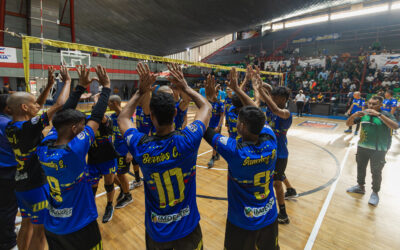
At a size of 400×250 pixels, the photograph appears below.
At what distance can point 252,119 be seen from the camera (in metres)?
1.87

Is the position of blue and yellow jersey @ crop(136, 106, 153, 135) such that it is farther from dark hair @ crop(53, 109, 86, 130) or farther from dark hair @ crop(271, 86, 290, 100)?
dark hair @ crop(271, 86, 290, 100)

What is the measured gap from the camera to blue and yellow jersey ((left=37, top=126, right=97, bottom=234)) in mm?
1831

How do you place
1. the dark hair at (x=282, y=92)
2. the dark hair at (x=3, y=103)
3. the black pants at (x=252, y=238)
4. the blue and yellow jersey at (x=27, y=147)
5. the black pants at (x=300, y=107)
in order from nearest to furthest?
the black pants at (x=252, y=238), the blue and yellow jersey at (x=27, y=147), the dark hair at (x=3, y=103), the dark hair at (x=282, y=92), the black pants at (x=300, y=107)

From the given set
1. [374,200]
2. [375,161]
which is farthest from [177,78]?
[374,200]

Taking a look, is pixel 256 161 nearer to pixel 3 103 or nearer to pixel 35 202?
pixel 35 202

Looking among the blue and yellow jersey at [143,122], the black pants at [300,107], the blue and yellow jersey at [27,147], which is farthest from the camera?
the black pants at [300,107]

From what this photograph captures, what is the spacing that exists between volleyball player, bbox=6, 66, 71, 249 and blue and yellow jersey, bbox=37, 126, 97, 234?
1.66ft

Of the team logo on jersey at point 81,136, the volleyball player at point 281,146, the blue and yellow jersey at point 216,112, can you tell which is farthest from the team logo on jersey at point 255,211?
the blue and yellow jersey at point 216,112

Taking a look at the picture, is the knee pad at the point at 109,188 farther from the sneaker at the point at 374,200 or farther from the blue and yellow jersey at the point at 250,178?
the sneaker at the point at 374,200

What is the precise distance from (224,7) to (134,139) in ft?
53.0

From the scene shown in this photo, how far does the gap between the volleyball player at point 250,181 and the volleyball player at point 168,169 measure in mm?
326

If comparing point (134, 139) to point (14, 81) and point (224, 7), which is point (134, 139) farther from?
point (14, 81)

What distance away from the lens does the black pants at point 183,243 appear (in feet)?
5.57

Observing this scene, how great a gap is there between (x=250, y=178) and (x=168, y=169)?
2.57 feet
